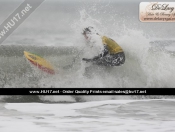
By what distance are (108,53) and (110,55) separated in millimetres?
35

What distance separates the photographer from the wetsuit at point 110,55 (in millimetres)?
3113

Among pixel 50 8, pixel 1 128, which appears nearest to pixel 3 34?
pixel 50 8

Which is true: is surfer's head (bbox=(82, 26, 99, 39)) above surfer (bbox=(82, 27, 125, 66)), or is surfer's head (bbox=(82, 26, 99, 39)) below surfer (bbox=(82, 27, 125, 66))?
above

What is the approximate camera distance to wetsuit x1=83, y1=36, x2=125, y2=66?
3113 millimetres

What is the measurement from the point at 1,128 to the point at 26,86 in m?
0.40

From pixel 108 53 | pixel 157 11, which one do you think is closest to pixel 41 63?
pixel 108 53

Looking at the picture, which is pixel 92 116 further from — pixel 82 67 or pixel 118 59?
pixel 118 59

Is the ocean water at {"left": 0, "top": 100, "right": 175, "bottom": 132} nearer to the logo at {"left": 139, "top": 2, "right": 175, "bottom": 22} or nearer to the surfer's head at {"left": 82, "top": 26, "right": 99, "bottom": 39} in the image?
the surfer's head at {"left": 82, "top": 26, "right": 99, "bottom": 39}

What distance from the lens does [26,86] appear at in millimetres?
3094

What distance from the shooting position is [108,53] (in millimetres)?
3191

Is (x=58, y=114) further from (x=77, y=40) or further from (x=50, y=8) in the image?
(x=50, y=8)
